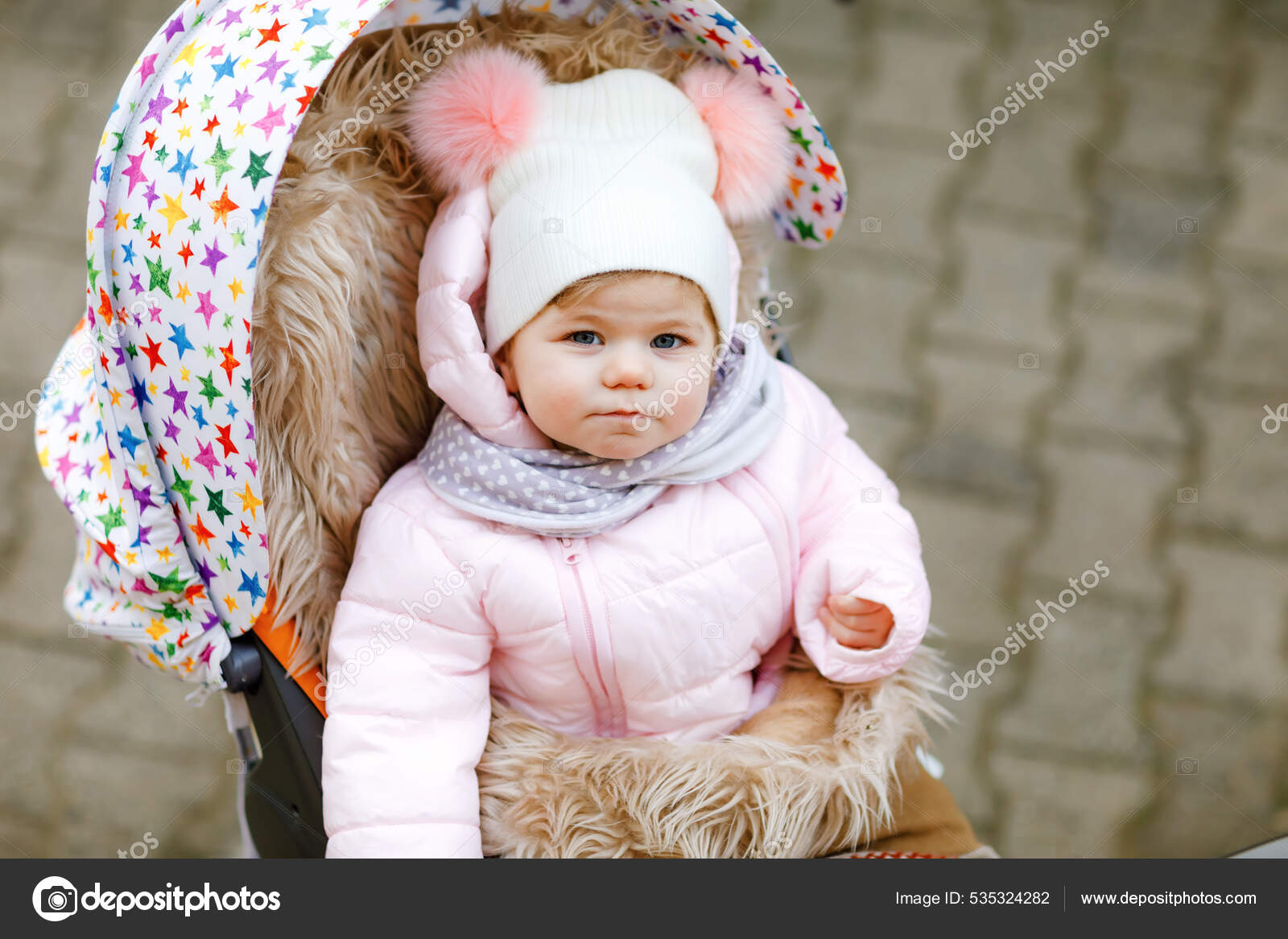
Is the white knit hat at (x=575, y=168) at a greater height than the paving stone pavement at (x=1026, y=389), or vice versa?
the white knit hat at (x=575, y=168)

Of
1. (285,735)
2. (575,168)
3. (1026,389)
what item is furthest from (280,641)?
Answer: (1026,389)

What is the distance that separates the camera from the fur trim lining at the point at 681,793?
98 centimetres

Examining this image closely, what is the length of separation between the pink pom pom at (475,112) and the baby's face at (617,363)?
0.15 m

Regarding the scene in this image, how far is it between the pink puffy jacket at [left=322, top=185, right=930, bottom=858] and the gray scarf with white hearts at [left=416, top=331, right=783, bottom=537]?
2 cm

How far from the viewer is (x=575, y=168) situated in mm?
950

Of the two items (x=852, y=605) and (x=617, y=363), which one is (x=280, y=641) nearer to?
(x=617, y=363)

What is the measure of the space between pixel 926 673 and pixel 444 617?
1.53 feet

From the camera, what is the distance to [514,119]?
961 millimetres

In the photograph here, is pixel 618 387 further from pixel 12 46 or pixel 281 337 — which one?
pixel 12 46

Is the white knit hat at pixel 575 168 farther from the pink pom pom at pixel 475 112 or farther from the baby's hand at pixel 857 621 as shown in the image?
the baby's hand at pixel 857 621
